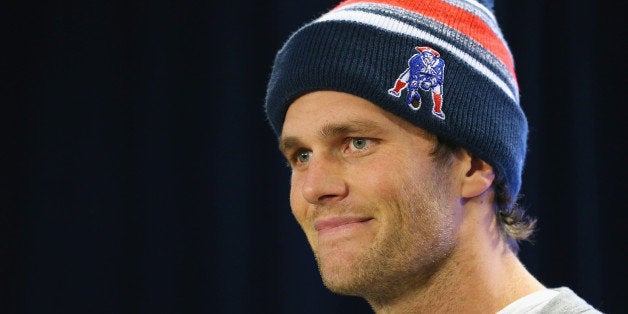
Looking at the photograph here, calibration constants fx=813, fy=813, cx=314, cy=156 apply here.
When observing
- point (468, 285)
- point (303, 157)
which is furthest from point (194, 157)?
point (468, 285)

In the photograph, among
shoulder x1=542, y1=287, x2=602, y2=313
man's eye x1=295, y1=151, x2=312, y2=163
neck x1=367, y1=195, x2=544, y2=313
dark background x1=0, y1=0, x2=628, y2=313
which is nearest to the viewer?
shoulder x1=542, y1=287, x2=602, y2=313

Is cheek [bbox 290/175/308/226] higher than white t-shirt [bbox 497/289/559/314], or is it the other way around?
cheek [bbox 290/175/308/226]

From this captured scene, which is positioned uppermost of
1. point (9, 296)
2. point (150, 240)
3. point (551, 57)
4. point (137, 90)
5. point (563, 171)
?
point (551, 57)

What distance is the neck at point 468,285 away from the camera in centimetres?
155

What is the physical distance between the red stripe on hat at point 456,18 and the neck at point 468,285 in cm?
34

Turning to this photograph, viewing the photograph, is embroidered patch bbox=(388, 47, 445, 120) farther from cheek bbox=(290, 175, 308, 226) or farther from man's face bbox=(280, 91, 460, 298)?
cheek bbox=(290, 175, 308, 226)

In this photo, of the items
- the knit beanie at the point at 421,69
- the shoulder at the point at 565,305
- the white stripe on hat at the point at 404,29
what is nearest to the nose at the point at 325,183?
the knit beanie at the point at 421,69

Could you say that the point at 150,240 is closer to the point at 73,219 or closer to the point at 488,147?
the point at 73,219

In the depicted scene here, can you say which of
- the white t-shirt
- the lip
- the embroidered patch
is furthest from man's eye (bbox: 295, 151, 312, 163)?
the white t-shirt

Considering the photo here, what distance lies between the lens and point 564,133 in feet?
8.37

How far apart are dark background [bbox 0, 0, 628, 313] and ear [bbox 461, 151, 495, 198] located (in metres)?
0.92

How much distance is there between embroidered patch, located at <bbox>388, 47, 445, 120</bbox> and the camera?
1.54 m

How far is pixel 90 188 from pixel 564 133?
59.6 inches

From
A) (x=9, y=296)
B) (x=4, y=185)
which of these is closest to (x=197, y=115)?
(x=4, y=185)
